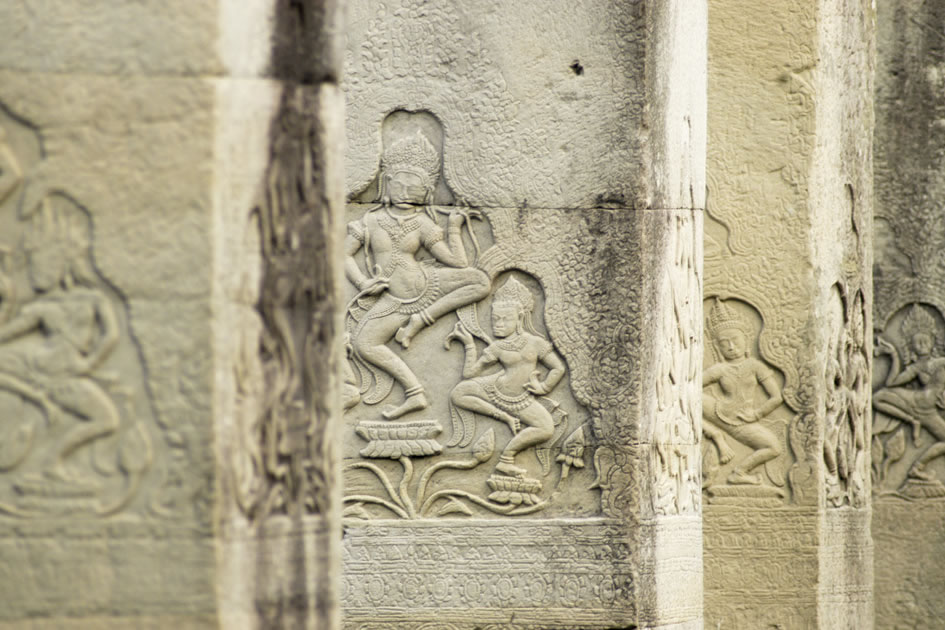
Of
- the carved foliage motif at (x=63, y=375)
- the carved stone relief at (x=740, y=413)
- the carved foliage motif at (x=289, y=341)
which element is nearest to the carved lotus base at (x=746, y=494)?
the carved stone relief at (x=740, y=413)

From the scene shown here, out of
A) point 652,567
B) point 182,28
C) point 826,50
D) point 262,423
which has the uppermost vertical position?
point 826,50

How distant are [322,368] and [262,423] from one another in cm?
21

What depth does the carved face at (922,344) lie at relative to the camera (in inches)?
368

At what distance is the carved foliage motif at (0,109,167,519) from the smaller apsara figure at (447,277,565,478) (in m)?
3.25

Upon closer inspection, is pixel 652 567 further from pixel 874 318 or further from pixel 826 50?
pixel 874 318

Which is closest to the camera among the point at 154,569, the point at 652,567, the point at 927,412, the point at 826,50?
the point at 154,569

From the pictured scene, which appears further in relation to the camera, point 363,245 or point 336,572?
point 363,245

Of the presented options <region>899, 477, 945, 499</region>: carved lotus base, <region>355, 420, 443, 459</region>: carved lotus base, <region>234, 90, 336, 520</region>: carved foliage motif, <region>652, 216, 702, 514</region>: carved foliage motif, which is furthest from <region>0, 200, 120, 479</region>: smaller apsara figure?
<region>899, 477, 945, 499</region>: carved lotus base

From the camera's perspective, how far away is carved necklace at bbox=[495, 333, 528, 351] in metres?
6.27

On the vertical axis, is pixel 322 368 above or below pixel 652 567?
above

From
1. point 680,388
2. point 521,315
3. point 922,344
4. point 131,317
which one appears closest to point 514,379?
point 521,315

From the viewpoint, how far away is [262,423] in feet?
10.4

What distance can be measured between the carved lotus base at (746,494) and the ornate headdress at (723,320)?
2.28ft

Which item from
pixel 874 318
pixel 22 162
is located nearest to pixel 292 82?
pixel 22 162
